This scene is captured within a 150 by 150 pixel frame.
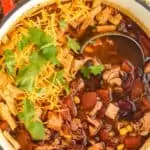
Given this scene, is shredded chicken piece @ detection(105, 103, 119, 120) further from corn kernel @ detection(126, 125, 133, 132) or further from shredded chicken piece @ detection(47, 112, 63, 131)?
shredded chicken piece @ detection(47, 112, 63, 131)

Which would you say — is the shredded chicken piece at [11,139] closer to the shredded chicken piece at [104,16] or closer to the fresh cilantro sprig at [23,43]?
the fresh cilantro sprig at [23,43]

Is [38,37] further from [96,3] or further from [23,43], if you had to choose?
[96,3]

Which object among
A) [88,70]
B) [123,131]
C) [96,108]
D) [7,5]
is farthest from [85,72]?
[7,5]

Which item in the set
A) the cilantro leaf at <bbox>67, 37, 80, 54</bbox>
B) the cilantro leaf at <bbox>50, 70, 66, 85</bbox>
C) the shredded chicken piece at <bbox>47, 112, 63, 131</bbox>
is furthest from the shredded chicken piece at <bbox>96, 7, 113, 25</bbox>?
the shredded chicken piece at <bbox>47, 112, 63, 131</bbox>

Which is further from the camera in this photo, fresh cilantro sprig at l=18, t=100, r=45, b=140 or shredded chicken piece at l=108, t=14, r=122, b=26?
shredded chicken piece at l=108, t=14, r=122, b=26

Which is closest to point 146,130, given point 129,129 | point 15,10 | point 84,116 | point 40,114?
point 129,129

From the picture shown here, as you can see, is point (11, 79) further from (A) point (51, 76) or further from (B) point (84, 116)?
(B) point (84, 116)

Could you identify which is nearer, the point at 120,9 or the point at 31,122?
the point at 31,122

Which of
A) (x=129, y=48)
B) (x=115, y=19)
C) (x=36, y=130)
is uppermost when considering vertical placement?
(x=115, y=19)
